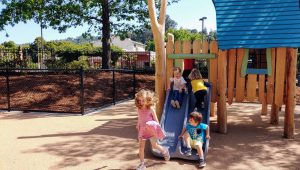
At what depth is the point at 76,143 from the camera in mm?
7020

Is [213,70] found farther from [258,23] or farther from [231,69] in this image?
[258,23]

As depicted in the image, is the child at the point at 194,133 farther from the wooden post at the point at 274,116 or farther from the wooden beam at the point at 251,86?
the wooden post at the point at 274,116

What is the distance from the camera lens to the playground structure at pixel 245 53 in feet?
23.9

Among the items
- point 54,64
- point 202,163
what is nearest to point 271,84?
point 202,163

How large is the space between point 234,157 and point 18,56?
18954 mm

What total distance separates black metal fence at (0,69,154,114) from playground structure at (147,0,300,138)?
3.52 metres

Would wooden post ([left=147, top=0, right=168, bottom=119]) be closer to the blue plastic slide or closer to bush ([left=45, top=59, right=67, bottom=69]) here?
the blue plastic slide

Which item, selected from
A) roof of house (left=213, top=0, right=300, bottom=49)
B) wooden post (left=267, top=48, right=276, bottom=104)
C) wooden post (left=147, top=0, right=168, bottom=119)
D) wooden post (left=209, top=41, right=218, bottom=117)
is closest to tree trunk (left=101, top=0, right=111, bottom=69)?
wooden post (left=147, top=0, right=168, bottom=119)

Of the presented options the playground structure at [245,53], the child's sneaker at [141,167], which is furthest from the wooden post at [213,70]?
the child's sneaker at [141,167]

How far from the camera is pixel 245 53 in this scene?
25.1 feet

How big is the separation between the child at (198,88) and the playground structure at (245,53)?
61cm

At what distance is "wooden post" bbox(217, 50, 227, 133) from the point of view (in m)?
7.62

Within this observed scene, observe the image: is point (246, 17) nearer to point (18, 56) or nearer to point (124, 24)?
point (124, 24)

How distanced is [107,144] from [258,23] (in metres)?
4.38
